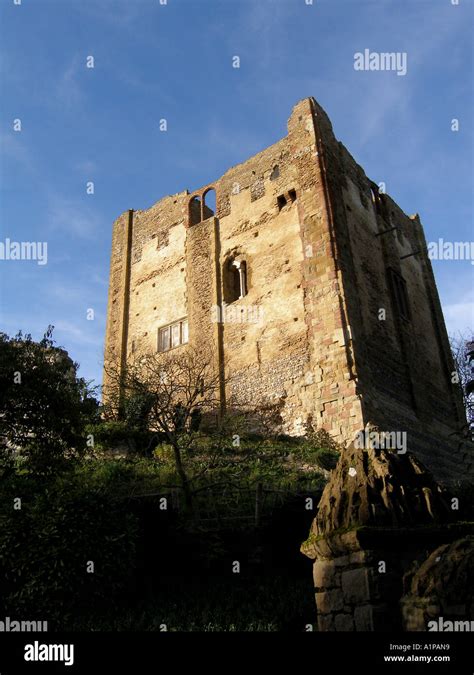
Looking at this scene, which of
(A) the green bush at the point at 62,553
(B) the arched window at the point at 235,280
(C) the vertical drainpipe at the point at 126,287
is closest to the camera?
(A) the green bush at the point at 62,553

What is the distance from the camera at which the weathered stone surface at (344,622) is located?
16.2 ft

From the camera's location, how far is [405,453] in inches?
233

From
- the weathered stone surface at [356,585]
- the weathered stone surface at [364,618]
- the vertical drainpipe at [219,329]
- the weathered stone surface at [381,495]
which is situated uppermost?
the vertical drainpipe at [219,329]

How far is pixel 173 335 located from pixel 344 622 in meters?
17.7

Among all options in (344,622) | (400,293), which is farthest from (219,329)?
(344,622)

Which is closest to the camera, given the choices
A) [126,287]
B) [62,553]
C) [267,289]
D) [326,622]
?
[326,622]

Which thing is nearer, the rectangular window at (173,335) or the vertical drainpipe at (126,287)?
the rectangular window at (173,335)

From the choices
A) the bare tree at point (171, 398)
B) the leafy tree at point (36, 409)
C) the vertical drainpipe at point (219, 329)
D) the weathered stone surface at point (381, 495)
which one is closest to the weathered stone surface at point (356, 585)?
the weathered stone surface at point (381, 495)

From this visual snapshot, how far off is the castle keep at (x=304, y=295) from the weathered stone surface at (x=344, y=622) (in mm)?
10606

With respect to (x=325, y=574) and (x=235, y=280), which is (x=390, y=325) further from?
(x=325, y=574)

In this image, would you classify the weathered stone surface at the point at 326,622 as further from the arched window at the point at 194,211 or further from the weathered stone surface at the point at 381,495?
the arched window at the point at 194,211

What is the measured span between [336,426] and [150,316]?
33.2ft

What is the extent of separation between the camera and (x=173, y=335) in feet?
72.8

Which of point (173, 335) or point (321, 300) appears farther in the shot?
point (173, 335)
